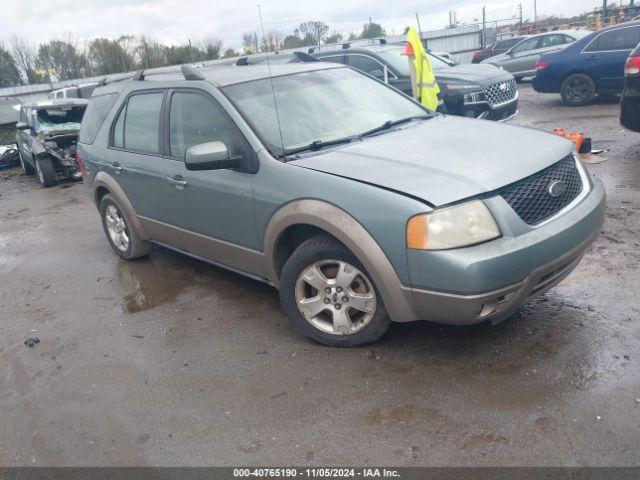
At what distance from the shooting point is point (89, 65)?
34.0 metres

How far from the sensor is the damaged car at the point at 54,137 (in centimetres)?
1069

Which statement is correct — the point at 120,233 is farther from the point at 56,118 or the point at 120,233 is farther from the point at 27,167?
the point at 27,167

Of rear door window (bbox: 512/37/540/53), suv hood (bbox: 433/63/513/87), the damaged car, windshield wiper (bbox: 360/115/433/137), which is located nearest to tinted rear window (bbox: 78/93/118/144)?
windshield wiper (bbox: 360/115/433/137)

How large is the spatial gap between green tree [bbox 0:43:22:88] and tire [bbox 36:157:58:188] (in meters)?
25.5

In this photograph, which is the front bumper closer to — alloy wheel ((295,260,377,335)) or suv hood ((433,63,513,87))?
alloy wheel ((295,260,377,335))

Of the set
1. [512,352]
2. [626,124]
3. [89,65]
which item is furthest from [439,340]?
[89,65]

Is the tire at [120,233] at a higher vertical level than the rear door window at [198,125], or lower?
lower

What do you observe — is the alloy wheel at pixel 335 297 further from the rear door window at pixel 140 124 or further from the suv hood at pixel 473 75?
the suv hood at pixel 473 75

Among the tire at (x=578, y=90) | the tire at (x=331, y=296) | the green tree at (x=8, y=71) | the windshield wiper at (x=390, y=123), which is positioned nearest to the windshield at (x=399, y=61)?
the tire at (x=578, y=90)

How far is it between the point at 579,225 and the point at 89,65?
36121 millimetres

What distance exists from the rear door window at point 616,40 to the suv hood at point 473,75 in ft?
9.72

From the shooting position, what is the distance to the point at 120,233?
18.3 feet

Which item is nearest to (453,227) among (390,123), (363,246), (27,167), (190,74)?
(363,246)

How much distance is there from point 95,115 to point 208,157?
2.70 meters
